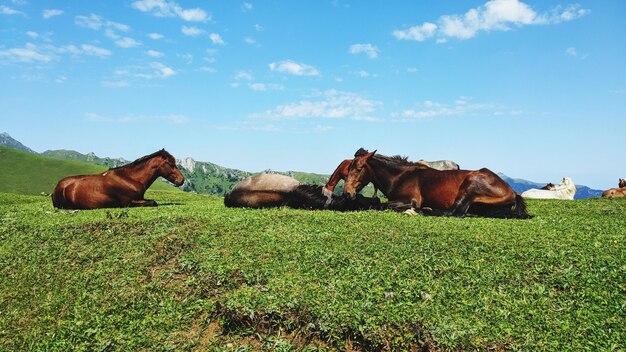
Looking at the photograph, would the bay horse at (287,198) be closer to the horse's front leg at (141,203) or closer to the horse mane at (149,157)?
the horse's front leg at (141,203)

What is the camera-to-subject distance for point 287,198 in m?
14.1

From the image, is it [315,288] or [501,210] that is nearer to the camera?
[315,288]

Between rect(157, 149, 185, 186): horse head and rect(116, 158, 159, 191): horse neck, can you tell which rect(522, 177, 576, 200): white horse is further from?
rect(116, 158, 159, 191): horse neck

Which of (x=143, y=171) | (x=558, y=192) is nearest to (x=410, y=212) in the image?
(x=143, y=171)

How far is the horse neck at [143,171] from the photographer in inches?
649

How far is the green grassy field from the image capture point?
579 centimetres

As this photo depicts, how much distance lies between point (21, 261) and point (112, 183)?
7.07 m

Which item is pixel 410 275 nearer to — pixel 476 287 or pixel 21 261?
pixel 476 287

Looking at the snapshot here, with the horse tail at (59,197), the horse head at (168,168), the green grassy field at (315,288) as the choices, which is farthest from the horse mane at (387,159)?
the horse tail at (59,197)

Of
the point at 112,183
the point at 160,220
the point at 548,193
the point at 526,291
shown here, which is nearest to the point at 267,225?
the point at 160,220

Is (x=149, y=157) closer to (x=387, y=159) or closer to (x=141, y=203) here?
(x=141, y=203)

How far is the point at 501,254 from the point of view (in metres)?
7.84

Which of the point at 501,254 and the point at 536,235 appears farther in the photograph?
the point at 536,235

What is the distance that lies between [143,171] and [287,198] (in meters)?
6.15
